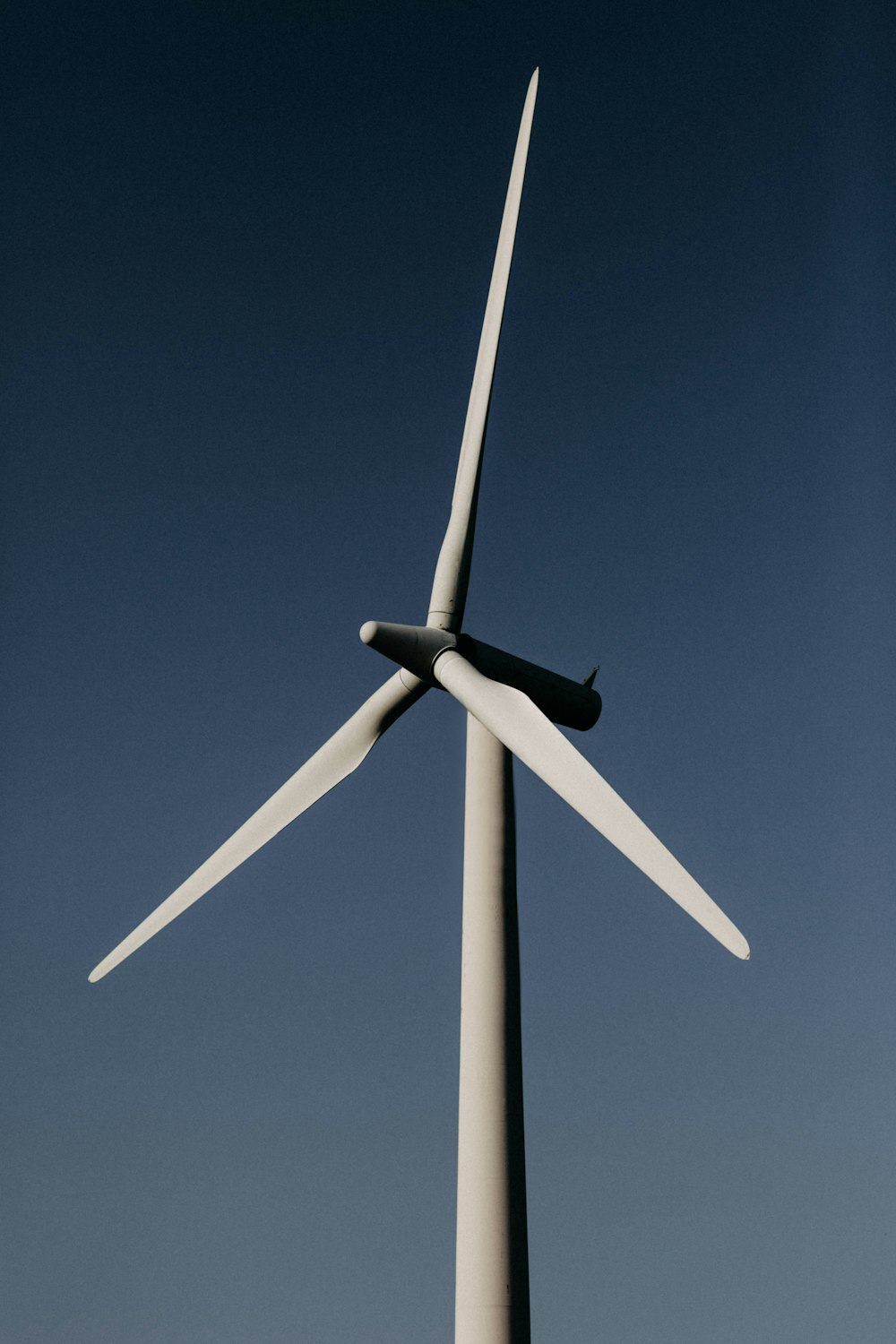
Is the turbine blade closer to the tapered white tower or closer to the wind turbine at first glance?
the wind turbine

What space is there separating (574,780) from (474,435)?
7.64 meters

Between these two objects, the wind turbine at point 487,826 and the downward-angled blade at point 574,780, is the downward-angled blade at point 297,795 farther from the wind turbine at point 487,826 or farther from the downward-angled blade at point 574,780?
the downward-angled blade at point 574,780

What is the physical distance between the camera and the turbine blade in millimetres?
25609

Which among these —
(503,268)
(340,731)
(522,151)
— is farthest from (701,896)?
(522,151)

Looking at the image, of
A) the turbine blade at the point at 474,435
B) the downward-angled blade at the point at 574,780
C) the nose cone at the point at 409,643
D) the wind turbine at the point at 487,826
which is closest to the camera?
the downward-angled blade at the point at 574,780

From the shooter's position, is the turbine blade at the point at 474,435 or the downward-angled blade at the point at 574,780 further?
the turbine blade at the point at 474,435

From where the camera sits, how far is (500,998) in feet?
75.8

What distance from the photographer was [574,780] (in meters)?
21.7

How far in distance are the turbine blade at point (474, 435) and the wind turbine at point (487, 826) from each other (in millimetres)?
23

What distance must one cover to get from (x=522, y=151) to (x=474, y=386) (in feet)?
15.0

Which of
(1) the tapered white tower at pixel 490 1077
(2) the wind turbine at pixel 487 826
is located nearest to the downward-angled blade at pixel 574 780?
(2) the wind turbine at pixel 487 826

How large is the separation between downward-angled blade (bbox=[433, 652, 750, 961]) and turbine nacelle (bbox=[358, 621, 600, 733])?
0.97 feet

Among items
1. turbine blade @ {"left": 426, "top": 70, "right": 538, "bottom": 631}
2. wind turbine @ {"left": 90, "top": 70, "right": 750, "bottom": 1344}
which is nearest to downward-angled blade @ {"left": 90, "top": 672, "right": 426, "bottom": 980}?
wind turbine @ {"left": 90, "top": 70, "right": 750, "bottom": 1344}

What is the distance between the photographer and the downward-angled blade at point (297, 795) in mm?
25719
